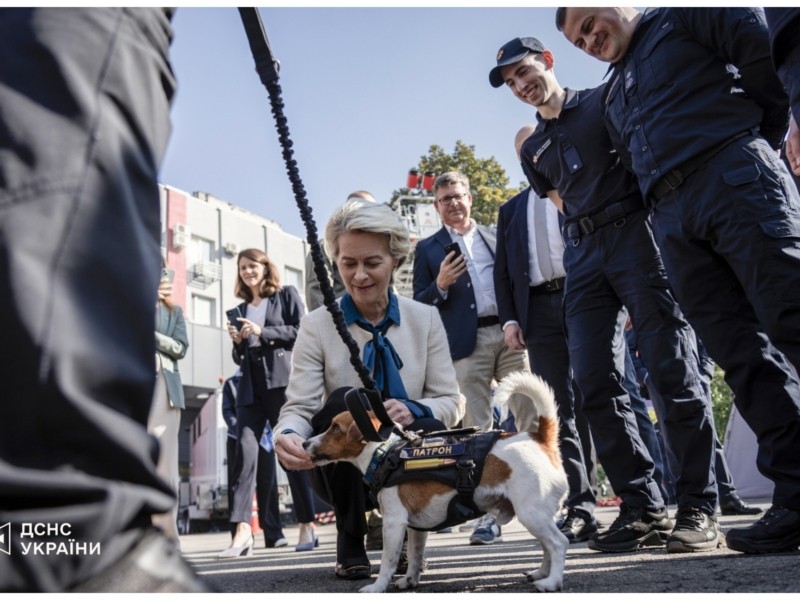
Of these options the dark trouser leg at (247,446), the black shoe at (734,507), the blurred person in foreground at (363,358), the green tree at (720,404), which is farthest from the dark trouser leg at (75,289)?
the green tree at (720,404)

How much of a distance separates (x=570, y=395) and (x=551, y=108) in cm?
188

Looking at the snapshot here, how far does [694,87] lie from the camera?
3.17 meters

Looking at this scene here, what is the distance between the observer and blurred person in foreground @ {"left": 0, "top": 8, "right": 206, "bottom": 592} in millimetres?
820

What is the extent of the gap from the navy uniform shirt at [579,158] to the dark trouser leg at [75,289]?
326 centimetres

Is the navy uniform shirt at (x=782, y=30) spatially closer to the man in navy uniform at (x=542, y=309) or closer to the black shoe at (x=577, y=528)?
the man in navy uniform at (x=542, y=309)

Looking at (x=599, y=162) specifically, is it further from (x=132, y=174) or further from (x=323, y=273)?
(x=132, y=174)

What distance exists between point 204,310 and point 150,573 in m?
29.2

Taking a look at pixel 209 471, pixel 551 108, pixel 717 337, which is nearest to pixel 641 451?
pixel 717 337

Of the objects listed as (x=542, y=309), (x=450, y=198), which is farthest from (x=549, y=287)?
(x=450, y=198)

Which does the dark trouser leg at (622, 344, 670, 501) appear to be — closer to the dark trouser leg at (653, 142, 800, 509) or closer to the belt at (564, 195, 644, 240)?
the belt at (564, 195, 644, 240)

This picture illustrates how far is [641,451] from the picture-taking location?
3.82 m

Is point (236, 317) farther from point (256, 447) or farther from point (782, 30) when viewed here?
point (782, 30)

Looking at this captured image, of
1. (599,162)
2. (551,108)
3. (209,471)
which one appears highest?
(551,108)

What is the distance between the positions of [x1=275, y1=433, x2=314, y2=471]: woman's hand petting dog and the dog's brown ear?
17cm
